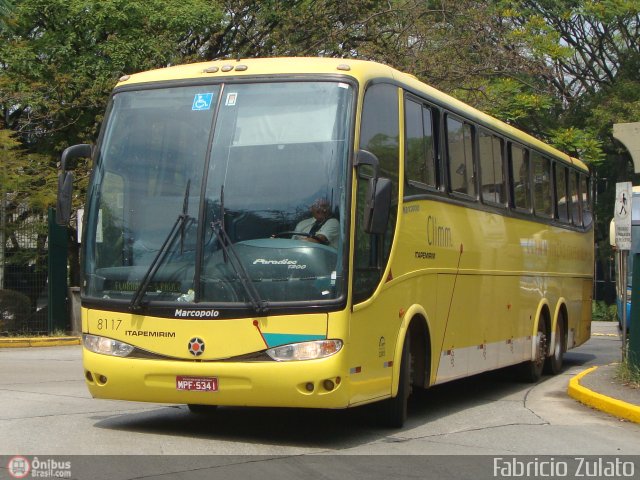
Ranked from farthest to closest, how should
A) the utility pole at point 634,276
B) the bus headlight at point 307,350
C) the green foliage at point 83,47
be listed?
the green foliage at point 83,47 < the utility pole at point 634,276 < the bus headlight at point 307,350

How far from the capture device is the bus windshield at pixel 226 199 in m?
8.84

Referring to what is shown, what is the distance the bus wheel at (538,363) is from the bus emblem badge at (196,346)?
26.9ft

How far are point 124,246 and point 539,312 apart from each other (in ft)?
28.0

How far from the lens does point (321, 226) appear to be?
29.2 ft

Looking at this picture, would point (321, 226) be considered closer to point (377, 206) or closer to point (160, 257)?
point (377, 206)

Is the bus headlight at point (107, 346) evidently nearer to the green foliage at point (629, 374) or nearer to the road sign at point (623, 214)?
the green foliage at point (629, 374)

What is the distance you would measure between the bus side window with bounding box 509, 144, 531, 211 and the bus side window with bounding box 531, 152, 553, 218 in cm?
43

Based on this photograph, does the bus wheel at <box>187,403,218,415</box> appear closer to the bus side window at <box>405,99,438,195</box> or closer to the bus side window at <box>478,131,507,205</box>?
the bus side window at <box>405,99,438,195</box>

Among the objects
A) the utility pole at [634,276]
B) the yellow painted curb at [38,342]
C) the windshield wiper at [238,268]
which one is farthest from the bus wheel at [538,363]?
the yellow painted curb at [38,342]

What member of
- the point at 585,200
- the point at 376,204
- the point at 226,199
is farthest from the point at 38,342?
the point at 376,204

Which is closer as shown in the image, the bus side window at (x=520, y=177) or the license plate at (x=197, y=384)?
the license plate at (x=197, y=384)

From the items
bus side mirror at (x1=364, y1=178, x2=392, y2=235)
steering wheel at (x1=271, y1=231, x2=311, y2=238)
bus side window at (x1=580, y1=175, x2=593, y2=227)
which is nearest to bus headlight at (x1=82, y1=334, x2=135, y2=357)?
steering wheel at (x1=271, y1=231, x2=311, y2=238)

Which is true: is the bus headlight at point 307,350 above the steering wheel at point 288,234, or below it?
below

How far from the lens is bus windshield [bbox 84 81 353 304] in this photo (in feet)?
29.0
